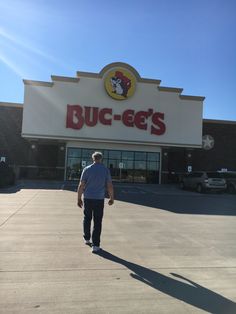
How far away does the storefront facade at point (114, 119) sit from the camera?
36219 mm

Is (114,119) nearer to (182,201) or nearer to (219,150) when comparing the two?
(219,150)

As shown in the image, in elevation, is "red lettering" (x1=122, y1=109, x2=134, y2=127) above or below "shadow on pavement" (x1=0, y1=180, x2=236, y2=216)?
above

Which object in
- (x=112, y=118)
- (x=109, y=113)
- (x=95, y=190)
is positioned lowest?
(x=95, y=190)

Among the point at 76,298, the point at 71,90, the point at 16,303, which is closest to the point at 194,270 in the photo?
the point at 76,298

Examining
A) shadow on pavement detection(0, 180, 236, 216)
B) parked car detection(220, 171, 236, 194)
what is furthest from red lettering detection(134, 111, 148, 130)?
shadow on pavement detection(0, 180, 236, 216)

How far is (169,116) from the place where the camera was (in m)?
38.2

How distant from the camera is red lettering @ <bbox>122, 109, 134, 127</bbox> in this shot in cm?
3722

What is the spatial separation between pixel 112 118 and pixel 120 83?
299 cm

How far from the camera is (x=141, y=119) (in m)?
37.5

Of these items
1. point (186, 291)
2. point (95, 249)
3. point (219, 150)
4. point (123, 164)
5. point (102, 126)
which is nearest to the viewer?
point (186, 291)

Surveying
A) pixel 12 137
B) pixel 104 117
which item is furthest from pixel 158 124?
pixel 12 137

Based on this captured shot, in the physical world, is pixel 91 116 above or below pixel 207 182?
above

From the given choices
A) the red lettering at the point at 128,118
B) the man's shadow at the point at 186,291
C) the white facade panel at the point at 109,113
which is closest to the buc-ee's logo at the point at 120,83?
the white facade panel at the point at 109,113

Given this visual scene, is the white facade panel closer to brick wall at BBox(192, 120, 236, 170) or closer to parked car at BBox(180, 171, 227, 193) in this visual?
brick wall at BBox(192, 120, 236, 170)
